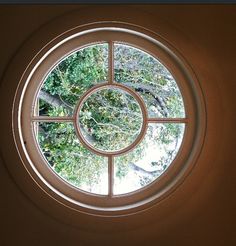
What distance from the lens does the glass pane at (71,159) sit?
1811 mm

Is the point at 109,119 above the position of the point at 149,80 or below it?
below

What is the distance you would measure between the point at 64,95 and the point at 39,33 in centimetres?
30

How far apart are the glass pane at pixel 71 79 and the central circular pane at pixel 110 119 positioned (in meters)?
0.07

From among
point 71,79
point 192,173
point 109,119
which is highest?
point 71,79

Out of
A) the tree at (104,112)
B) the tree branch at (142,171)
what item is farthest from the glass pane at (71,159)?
the tree branch at (142,171)

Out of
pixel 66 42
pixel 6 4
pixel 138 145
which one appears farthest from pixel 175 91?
pixel 6 4

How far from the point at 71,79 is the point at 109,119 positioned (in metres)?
0.25

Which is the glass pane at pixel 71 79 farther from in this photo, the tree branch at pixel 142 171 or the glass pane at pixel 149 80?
the tree branch at pixel 142 171

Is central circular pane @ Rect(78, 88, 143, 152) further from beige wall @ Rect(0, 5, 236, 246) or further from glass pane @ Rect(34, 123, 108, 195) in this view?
beige wall @ Rect(0, 5, 236, 246)

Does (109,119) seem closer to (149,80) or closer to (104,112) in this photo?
(104,112)

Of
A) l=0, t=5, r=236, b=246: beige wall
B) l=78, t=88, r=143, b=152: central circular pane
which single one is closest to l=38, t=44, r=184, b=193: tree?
l=78, t=88, r=143, b=152: central circular pane

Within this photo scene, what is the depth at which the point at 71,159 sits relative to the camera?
5.99 feet

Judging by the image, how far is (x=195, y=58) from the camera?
168 cm

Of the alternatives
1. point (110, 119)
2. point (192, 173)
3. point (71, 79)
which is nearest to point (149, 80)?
point (110, 119)
